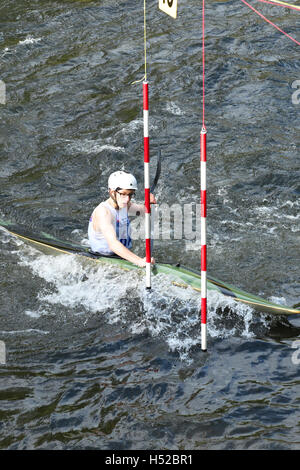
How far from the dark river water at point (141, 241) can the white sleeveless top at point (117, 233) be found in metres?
0.24

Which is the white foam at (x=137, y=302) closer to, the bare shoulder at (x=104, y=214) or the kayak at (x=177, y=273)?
the kayak at (x=177, y=273)

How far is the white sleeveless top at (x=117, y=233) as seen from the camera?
22.6 ft

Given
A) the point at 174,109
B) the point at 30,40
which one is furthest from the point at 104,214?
the point at 30,40

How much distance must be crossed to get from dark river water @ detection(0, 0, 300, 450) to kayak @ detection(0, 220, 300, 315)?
11 centimetres

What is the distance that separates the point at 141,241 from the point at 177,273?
1600 millimetres

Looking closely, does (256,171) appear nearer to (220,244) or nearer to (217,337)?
(220,244)

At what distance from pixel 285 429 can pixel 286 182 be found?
4.92m

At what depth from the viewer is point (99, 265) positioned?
7.13 metres

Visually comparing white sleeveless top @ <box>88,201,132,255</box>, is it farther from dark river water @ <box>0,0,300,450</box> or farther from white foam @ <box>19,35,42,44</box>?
white foam @ <box>19,35,42,44</box>

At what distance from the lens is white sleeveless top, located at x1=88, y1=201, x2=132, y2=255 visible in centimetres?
688

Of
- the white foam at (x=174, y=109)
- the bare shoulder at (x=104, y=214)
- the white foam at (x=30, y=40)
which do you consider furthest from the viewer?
the white foam at (x=30, y=40)

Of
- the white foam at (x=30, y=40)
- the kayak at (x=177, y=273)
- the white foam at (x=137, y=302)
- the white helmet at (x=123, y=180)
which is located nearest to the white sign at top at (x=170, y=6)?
the white helmet at (x=123, y=180)

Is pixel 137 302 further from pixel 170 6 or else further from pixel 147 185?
pixel 170 6
